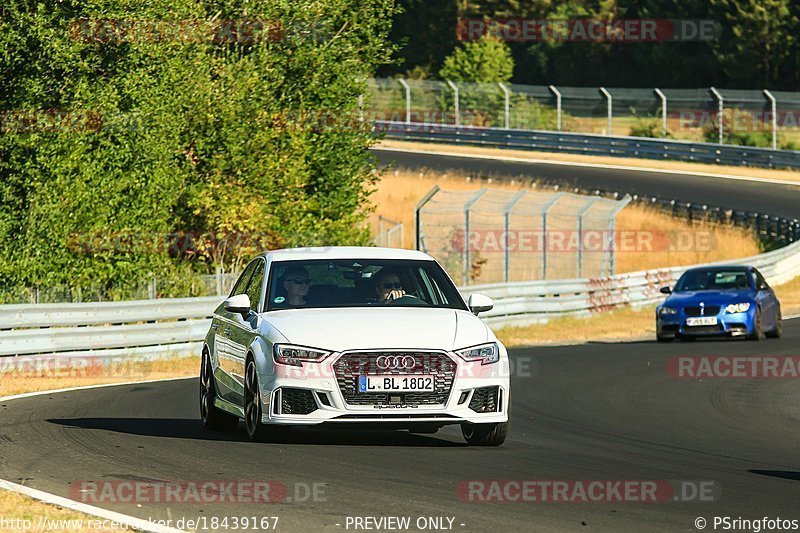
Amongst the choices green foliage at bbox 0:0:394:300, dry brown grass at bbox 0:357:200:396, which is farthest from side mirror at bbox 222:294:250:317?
green foliage at bbox 0:0:394:300

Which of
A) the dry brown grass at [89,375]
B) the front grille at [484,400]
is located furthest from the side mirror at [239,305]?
the dry brown grass at [89,375]

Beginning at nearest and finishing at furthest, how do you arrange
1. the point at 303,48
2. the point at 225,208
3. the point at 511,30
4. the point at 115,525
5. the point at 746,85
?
the point at 115,525
the point at 225,208
the point at 303,48
the point at 746,85
the point at 511,30

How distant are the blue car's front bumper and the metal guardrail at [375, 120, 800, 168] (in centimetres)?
3325

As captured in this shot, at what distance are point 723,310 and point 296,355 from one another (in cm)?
1500

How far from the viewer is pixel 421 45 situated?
95.2 meters

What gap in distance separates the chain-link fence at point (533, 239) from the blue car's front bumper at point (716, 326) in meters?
5.48

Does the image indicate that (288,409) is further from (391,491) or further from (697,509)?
(697,509)

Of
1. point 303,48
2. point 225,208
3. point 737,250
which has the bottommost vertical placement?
point 737,250

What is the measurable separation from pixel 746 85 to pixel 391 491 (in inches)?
3014

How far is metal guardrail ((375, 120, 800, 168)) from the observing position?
59.4 m

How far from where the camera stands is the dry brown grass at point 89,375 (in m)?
17.9

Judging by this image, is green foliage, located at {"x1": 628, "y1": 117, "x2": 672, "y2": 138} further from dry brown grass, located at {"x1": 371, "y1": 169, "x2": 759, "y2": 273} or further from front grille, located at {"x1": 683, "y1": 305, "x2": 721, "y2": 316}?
front grille, located at {"x1": 683, "y1": 305, "x2": 721, "y2": 316}

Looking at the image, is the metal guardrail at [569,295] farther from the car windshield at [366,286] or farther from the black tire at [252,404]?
the black tire at [252,404]

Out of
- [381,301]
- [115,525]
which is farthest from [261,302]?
[115,525]
